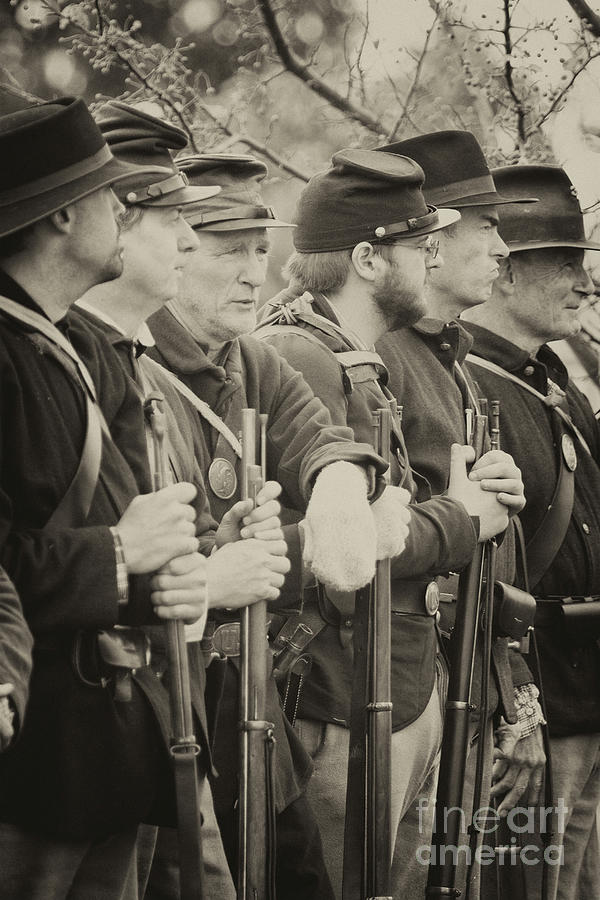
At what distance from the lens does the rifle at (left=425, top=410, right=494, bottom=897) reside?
16.8ft

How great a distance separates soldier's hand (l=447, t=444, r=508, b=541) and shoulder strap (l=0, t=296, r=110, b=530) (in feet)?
6.26

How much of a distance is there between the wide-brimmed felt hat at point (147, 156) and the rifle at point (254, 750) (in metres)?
0.60

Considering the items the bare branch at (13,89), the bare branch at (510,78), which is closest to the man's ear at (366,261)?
the bare branch at (13,89)

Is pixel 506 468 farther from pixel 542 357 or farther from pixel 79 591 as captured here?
pixel 79 591

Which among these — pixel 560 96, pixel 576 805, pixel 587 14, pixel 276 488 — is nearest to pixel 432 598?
pixel 276 488

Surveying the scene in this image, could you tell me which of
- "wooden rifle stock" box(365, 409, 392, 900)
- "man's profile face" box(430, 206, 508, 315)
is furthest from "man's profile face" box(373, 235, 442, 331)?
"wooden rifle stock" box(365, 409, 392, 900)

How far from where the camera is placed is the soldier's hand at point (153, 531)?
11.4 feet

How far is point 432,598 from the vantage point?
511 cm

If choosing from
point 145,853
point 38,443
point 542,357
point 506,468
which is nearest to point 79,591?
point 38,443

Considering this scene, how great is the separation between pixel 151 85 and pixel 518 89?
188 centimetres

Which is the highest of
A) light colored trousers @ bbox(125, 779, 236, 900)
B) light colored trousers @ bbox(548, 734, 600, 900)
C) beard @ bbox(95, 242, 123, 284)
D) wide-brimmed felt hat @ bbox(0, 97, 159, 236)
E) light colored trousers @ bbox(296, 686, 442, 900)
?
wide-brimmed felt hat @ bbox(0, 97, 159, 236)

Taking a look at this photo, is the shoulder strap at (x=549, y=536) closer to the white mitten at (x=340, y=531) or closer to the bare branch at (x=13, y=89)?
the white mitten at (x=340, y=531)

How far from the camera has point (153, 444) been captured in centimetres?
384

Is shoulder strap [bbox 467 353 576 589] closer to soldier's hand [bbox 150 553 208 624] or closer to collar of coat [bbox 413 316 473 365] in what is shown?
collar of coat [bbox 413 316 473 365]
